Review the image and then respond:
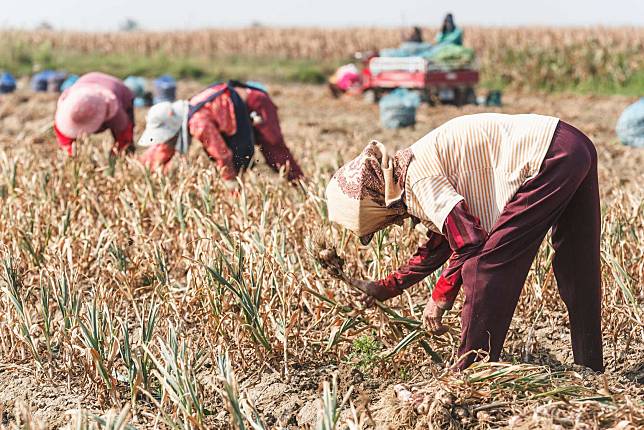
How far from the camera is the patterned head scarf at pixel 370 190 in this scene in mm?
2688

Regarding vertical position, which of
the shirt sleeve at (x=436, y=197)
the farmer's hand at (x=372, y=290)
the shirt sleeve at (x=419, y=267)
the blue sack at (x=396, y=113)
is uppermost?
the shirt sleeve at (x=436, y=197)

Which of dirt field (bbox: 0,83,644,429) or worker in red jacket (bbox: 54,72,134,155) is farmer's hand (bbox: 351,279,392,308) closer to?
dirt field (bbox: 0,83,644,429)

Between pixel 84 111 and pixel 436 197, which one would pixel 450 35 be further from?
pixel 436 197

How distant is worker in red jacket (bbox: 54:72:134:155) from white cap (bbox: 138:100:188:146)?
52 centimetres

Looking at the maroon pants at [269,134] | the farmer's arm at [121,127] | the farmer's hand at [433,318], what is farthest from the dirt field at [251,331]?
the farmer's arm at [121,127]

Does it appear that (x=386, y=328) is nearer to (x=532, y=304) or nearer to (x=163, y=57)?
(x=532, y=304)

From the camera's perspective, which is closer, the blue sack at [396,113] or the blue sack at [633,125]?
the blue sack at [633,125]

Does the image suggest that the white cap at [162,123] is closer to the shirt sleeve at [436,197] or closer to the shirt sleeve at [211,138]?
the shirt sleeve at [211,138]

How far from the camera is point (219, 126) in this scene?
5164mm

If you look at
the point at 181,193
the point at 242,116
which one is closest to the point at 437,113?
the point at 242,116

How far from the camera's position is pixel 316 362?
315cm

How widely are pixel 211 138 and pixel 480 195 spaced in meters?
2.55

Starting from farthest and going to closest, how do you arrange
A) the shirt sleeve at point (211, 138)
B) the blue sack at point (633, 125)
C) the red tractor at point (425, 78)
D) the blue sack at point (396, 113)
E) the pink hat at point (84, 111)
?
the red tractor at point (425, 78)
the blue sack at point (396, 113)
the blue sack at point (633, 125)
the pink hat at point (84, 111)
the shirt sleeve at point (211, 138)

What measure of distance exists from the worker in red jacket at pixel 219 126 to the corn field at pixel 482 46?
26.8 feet
